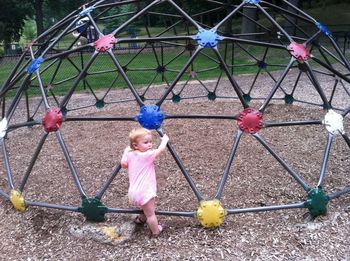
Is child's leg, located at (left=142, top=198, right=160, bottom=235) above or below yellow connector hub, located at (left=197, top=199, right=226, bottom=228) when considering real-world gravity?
below

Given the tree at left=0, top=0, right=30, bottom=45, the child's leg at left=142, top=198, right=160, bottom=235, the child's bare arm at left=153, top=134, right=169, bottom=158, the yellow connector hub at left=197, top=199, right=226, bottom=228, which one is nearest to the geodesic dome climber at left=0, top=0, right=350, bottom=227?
the yellow connector hub at left=197, top=199, right=226, bottom=228

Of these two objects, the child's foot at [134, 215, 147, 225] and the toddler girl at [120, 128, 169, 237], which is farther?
the child's foot at [134, 215, 147, 225]

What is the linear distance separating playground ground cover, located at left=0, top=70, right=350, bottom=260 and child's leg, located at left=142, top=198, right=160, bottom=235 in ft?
0.33

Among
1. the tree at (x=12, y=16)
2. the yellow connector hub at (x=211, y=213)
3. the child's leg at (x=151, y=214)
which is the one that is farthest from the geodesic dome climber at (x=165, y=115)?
the tree at (x=12, y=16)

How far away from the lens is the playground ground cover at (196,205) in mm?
3523

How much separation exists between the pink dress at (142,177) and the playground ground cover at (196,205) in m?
0.45

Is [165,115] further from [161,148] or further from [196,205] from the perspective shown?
[196,205]

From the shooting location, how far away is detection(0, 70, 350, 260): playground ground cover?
11.6 ft

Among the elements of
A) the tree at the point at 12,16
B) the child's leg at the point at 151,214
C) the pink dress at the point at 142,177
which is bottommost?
the child's leg at the point at 151,214

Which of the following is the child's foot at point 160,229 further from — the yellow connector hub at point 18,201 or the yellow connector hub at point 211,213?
the yellow connector hub at point 18,201

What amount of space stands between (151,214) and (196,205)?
0.74 m

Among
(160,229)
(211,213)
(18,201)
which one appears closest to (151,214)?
(160,229)

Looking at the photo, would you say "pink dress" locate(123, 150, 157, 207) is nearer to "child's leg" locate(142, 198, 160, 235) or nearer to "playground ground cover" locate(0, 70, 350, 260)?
"child's leg" locate(142, 198, 160, 235)

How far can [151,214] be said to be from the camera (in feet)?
11.7
